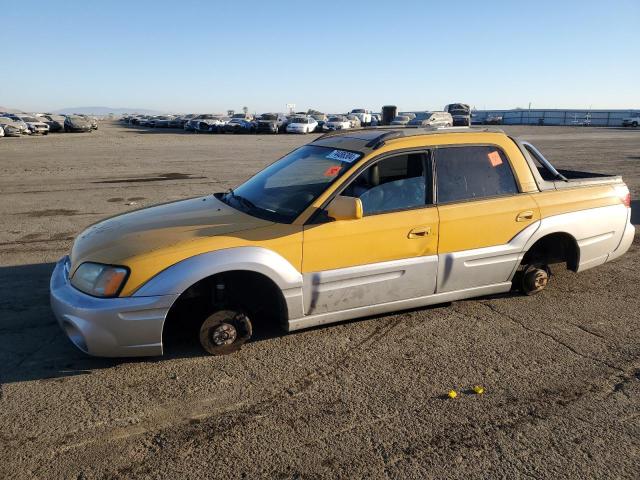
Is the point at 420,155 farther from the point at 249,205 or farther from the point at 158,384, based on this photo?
the point at 158,384

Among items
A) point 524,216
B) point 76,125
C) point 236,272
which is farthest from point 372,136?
point 76,125

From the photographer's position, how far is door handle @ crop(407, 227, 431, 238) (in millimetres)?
4145

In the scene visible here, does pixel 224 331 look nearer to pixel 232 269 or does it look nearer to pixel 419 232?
pixel 232 269

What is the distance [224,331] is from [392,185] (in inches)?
70.0

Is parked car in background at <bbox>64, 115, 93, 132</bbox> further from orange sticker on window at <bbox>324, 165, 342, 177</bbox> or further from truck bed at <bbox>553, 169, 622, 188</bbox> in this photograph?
truck bed at <bbox>553, 169, 622, 188</bbox>

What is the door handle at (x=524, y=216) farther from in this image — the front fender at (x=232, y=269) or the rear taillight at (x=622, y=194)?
the front fender at (x=232, y=269)

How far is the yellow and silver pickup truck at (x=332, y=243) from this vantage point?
3.52m

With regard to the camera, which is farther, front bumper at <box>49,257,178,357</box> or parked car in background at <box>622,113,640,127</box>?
parked car in background at <box>622,113,640,127</box>

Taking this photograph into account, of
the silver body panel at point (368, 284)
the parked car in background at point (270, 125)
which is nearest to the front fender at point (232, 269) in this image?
the silver body panel at point (368, 284)

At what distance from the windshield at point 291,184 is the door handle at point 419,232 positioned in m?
0.74

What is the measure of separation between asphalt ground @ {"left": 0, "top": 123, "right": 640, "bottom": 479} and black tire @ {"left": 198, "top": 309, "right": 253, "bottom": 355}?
0.26ft

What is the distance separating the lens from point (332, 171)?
4.25 metres

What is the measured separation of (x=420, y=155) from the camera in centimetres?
441

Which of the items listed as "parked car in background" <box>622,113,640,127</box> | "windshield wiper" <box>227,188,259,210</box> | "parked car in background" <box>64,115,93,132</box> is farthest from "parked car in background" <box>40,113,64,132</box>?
"parked car in background" <box>622,113,640,127</box>
